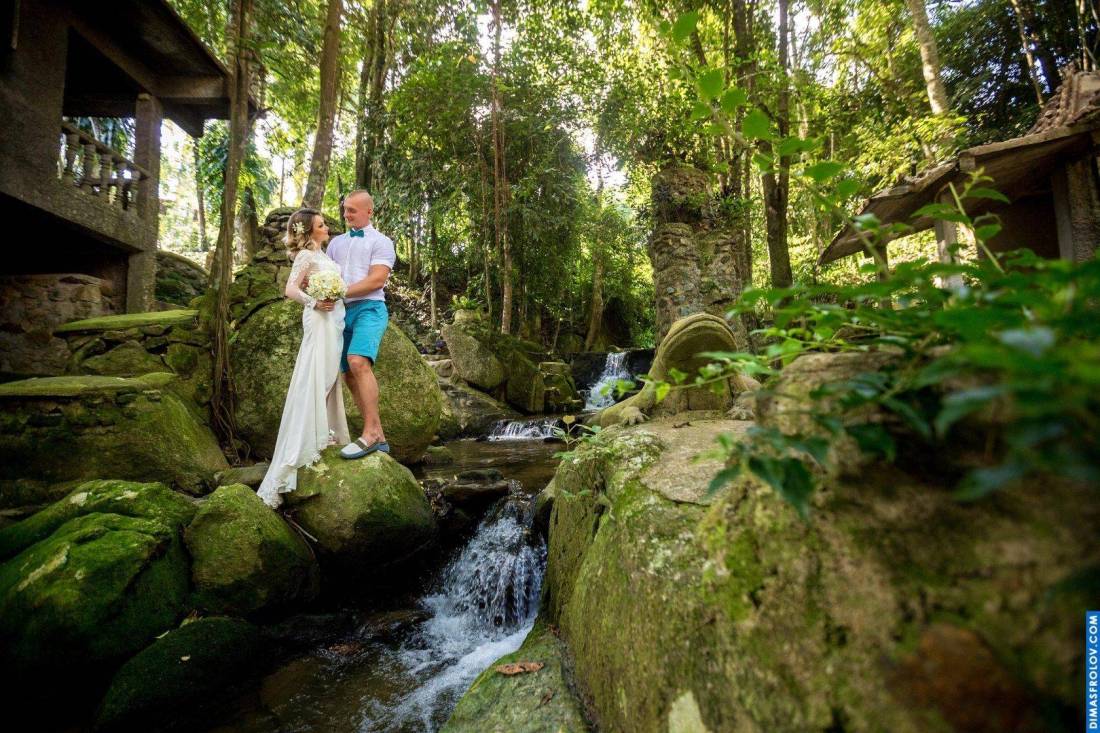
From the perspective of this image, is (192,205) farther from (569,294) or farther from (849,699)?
(849,699)

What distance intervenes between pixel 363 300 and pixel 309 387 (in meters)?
0.94

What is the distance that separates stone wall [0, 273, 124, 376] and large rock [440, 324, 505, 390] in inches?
267

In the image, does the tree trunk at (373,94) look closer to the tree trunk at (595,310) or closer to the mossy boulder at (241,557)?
the tree trunk at (595,310)

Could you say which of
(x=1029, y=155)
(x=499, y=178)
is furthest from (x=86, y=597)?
(x=499, y=178)

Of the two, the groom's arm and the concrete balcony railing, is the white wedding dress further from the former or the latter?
the concrete balcony railing

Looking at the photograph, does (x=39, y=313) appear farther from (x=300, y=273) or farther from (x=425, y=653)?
(x=425, y=653)

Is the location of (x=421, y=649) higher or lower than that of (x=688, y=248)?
lower

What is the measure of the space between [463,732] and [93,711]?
6.74 ft

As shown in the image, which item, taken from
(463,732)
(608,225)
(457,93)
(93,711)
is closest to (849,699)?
(463,732)

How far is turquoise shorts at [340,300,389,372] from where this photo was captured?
4.28 m

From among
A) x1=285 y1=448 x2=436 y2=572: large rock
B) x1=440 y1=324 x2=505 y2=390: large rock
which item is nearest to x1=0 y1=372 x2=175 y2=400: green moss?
x1=285 y1=448 x2=436 y2=572: large rock

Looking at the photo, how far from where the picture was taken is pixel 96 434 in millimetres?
3883

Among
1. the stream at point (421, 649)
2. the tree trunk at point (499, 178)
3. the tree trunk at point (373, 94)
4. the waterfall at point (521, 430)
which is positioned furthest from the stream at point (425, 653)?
the tree trunk at point (373, 94)

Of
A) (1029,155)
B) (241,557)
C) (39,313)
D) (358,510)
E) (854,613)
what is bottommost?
(241,557)
